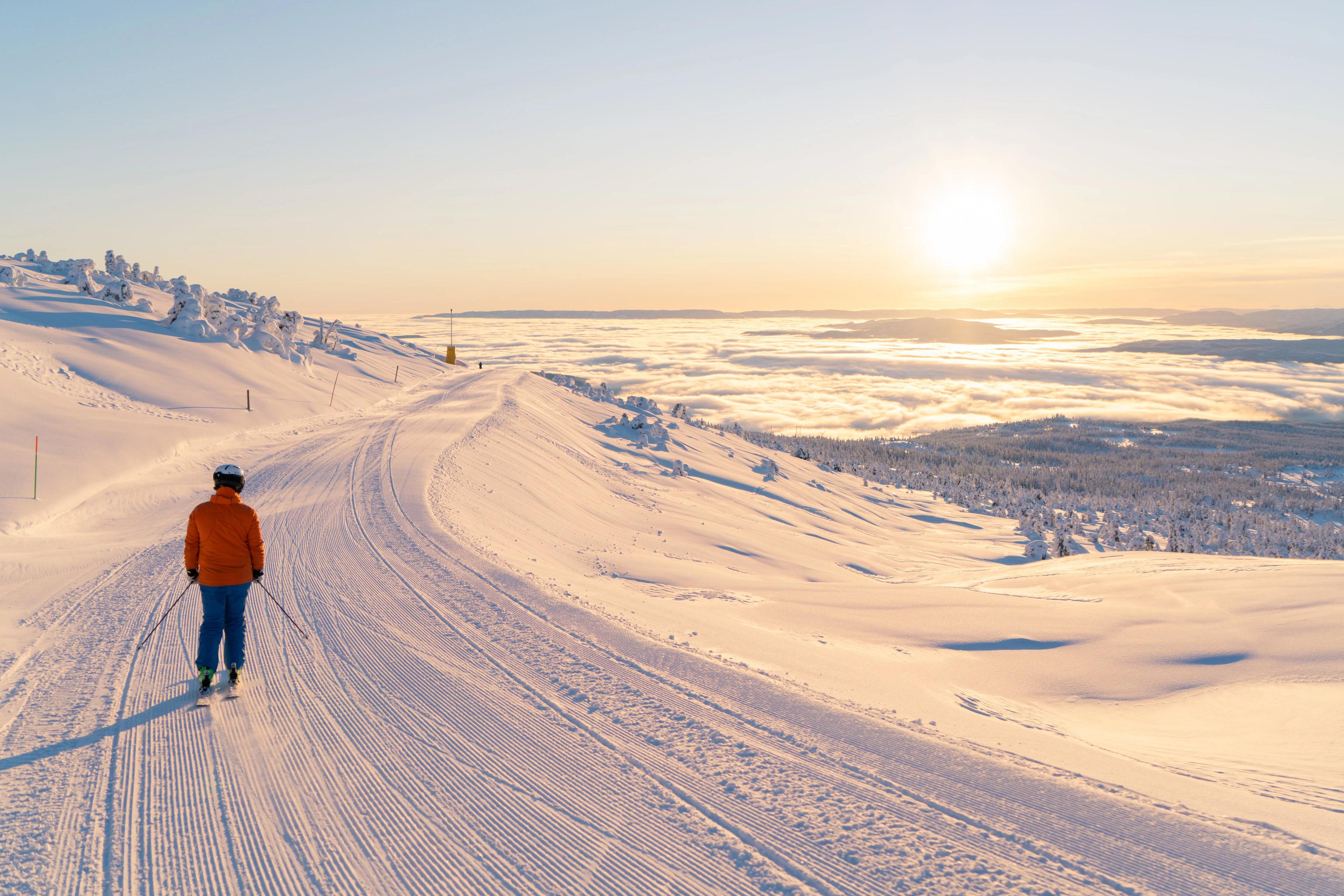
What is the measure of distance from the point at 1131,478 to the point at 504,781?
116002 millimetres

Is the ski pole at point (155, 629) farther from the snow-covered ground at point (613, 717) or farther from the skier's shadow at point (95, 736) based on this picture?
the skier's shadow at point (95, 736)

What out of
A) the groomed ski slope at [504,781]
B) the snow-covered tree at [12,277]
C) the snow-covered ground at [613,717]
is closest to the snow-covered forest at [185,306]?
the snow-covered tree at [12,277]

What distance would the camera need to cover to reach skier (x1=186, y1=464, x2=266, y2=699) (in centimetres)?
556

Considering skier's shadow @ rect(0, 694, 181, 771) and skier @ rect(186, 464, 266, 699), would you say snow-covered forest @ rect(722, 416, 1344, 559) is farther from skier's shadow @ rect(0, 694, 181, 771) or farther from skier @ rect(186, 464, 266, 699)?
skier's shadow @ rect(0, 694, 181, 771)

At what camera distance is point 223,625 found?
575 centimetres

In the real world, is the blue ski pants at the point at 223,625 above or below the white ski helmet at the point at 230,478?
below

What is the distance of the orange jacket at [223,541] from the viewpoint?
5.55 m

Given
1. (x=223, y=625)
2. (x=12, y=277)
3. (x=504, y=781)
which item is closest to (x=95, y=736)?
(x=223, y=625)

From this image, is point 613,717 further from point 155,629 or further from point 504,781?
point 155,629

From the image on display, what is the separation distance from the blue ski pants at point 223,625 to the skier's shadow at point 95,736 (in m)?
0.37

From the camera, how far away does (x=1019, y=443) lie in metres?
138

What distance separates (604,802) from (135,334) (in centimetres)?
3604

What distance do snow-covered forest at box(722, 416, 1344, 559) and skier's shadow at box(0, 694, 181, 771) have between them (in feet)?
99.1

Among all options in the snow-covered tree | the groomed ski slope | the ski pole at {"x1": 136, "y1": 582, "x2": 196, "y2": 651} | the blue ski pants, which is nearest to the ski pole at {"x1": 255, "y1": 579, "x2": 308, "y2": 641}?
the groomed ski slope
